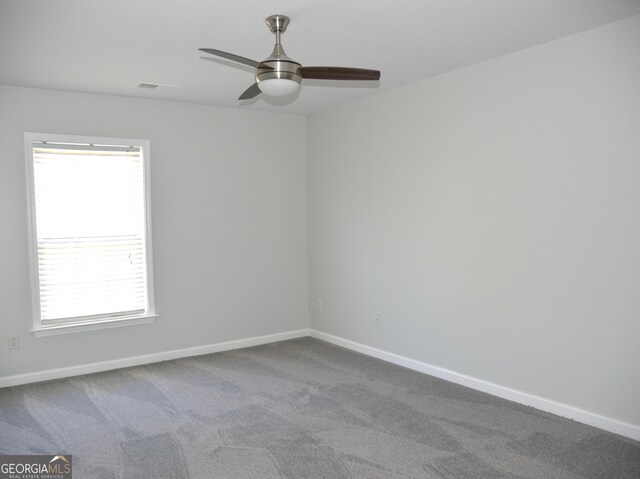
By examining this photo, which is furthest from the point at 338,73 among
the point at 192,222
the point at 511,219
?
the point at 192,222

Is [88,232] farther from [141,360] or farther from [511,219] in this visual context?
[511,219]

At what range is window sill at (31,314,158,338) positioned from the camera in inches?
179

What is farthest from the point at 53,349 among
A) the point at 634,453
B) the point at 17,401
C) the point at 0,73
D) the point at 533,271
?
the point at 634,453

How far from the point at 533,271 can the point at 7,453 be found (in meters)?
3.70

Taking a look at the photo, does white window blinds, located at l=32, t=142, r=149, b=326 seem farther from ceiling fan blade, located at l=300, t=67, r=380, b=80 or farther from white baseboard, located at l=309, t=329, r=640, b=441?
ceiling fan blade, located at l=300, t=67, r=380, b=80

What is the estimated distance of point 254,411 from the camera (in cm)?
384

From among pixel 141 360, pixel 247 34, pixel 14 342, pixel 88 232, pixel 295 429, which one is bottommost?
pixel 295 429

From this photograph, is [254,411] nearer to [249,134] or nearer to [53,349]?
[53,349]

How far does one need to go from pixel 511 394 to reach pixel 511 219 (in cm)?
133

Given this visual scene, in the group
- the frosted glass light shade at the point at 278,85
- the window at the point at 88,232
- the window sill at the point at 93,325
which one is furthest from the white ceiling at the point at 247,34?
the window sill at the point at 93,325

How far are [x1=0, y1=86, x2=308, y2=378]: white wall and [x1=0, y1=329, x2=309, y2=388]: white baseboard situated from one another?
5 centimetres

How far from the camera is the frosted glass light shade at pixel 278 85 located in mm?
2838

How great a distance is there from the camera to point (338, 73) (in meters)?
2.98

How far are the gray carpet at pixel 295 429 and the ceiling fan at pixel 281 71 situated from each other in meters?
2.19
